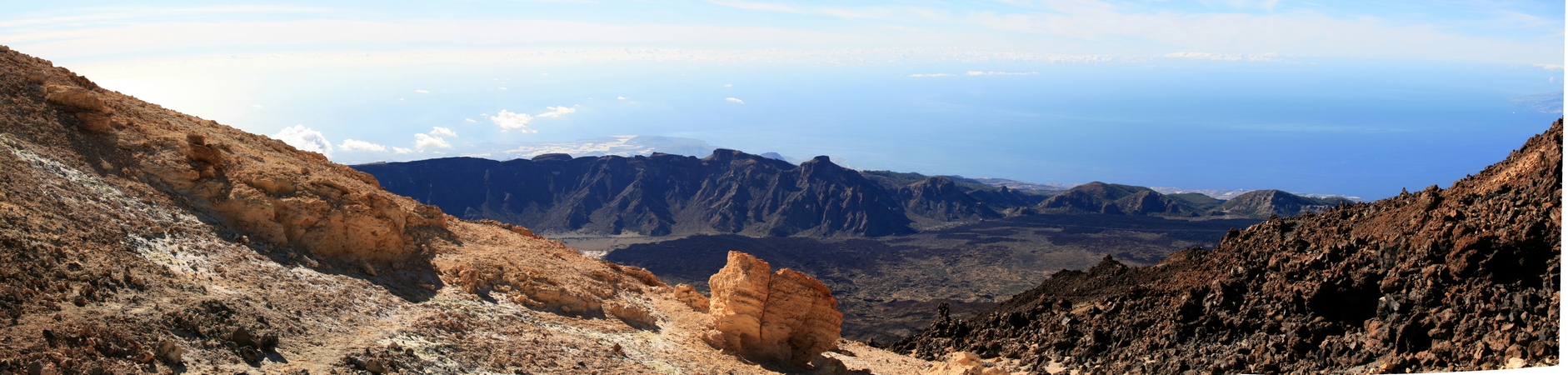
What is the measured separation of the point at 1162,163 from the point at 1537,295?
656 ft

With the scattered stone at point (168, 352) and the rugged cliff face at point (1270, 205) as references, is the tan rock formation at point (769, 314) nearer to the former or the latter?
the scattered stone at point (168, 352)

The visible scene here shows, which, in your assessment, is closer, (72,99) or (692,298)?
(72,99)

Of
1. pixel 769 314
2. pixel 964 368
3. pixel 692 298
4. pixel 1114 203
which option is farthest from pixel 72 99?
pixel 1114 203

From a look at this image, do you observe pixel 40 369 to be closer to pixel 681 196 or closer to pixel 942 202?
pixel 681 196

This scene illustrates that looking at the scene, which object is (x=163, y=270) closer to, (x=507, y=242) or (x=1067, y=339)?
(x=507, y=242)

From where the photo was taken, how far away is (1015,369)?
1869cm

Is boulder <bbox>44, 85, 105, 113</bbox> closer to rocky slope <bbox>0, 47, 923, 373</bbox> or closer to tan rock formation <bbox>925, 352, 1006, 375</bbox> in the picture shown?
rocky slope <bbox>0, 47, 923, 373</bbox>

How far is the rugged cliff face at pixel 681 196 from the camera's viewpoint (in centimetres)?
7338

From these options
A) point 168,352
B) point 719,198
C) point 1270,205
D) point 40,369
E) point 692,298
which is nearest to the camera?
point 40,369

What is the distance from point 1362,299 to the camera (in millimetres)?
14758

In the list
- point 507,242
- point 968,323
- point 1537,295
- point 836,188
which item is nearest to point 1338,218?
point 1537,295

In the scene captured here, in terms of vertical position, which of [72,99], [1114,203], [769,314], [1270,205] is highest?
[72,99]

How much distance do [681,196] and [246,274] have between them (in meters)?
69.9

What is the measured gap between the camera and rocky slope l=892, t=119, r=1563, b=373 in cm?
1209
